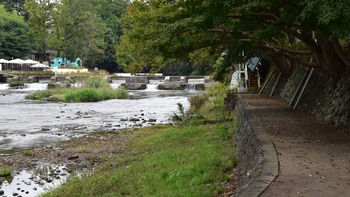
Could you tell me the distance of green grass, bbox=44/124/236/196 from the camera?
25.6 ft

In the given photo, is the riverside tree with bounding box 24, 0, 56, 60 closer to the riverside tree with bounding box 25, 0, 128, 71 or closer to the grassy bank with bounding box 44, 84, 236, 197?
the riverside tree with bounding box 25, 0, 128, 71

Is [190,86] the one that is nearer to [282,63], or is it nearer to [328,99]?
[282,63]

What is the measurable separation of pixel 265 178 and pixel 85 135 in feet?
46.7

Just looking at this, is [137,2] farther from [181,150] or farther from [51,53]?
[51,53]

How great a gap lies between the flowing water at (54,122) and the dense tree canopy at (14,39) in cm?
3306

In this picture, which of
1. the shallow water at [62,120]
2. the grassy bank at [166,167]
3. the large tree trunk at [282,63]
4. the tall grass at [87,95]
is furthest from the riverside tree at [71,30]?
the grassy bank at [166,167]

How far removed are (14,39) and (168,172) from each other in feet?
207

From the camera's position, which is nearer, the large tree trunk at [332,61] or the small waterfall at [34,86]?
the large tree trunk at [332,61]

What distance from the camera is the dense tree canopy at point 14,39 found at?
65.1 metres

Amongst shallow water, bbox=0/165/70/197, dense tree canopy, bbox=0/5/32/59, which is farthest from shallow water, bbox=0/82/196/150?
dense tree canopy, bbox=0/5/32/59

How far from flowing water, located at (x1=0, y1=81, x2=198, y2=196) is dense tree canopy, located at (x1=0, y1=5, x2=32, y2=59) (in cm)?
3306

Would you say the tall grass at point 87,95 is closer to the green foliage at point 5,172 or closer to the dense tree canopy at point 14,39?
the green foliage at point 5,172

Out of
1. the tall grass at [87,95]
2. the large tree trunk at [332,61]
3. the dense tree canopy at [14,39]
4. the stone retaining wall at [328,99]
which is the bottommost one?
the tall grass at [87,95]

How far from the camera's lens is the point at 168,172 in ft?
29.7
